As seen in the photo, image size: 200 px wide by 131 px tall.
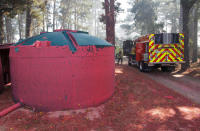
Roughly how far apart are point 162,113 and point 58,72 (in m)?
3.82

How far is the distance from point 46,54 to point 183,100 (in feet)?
19.0

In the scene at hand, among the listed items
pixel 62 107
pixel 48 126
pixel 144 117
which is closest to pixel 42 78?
pixel 62 107

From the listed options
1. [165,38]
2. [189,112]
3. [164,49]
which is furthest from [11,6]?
[189,112]

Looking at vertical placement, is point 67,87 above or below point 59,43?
below

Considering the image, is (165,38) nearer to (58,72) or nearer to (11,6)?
(58,72)

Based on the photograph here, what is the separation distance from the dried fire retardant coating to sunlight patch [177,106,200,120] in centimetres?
304

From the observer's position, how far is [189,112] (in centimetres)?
516

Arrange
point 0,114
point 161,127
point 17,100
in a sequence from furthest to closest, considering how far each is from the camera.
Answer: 1. point 17,100
2. point 0,114
3. point 161,127

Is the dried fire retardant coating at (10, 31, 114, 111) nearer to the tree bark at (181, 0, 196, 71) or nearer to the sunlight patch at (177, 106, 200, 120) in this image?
the sunlight patch at (177, 106, 200, 120)

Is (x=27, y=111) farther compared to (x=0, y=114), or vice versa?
(x=27, y=111)

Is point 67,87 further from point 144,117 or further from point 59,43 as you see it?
point 144,117

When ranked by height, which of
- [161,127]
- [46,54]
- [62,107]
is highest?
[46,54]

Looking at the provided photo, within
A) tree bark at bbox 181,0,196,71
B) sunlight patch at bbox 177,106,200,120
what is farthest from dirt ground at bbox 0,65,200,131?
tree bark at bbox 181,0,196,71

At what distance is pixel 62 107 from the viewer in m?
5.06
